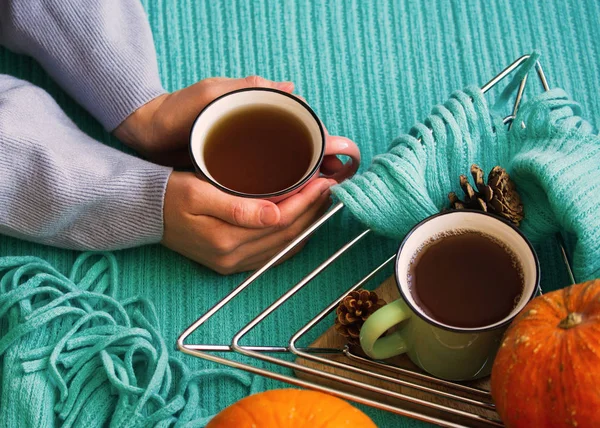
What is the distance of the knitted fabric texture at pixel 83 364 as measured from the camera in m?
0.61

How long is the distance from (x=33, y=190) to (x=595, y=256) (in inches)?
19.0

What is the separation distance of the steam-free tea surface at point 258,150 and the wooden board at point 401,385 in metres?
0.14

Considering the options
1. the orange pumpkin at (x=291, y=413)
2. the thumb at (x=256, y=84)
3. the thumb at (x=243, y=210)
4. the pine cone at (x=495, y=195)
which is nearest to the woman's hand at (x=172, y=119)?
the thumb at (x=256, y=84)

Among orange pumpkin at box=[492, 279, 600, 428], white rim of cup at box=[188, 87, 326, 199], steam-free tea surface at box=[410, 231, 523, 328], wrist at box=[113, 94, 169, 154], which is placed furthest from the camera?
wrist at box=[113, 94, 169, 154]

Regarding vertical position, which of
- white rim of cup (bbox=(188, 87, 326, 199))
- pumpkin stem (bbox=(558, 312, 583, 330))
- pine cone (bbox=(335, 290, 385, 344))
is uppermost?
white rim of cup (bbox=(188, 87, 326, 199))

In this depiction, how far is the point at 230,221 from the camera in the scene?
0.64 m

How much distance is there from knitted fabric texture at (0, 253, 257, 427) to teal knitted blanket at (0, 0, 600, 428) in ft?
0.11

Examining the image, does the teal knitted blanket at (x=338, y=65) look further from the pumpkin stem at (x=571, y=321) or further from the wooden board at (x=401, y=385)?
the pumpkin stem at (x=571, y=321)

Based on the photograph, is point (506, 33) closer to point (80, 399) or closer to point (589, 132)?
point (589, 132)

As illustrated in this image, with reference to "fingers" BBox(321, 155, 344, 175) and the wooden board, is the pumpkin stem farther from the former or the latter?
"fingers" BBox(321, 155, 344, 175)

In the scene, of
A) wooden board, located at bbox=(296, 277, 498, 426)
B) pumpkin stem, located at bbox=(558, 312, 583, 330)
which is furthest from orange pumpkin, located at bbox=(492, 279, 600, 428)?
wooden board, located at bbox=(296, 277, 498, 426)

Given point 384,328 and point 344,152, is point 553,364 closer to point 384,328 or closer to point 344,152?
point 384,328

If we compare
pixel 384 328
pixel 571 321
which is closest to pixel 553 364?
pixel 571 321

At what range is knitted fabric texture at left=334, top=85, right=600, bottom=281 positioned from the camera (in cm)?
54
